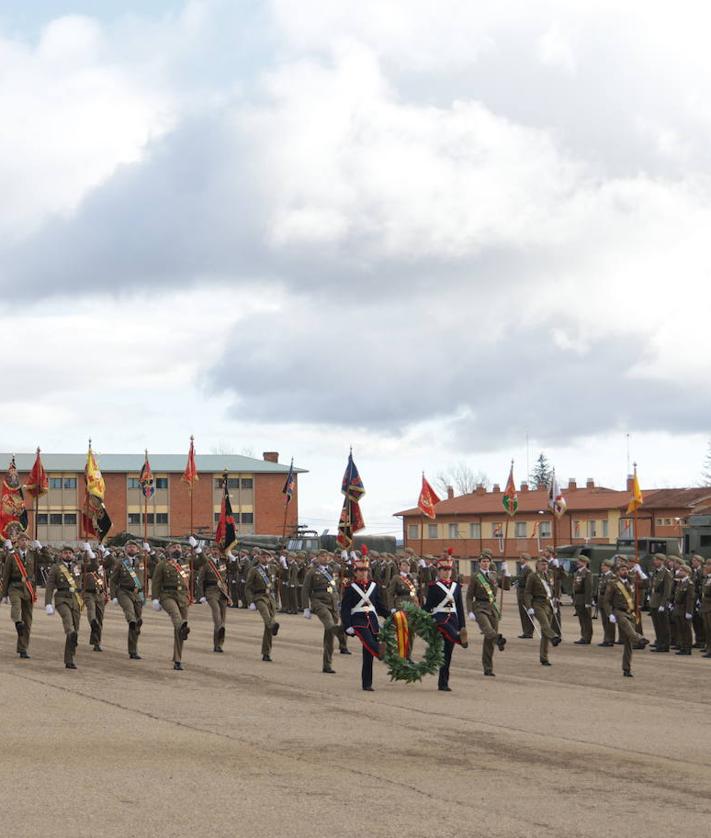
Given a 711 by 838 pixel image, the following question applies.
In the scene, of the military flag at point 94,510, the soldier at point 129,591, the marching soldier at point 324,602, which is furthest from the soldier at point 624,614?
the military flag at point 94,510

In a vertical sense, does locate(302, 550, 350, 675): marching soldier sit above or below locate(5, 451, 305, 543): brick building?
below

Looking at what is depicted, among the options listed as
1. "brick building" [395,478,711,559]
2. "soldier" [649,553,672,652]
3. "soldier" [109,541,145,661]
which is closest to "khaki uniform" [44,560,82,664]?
"soldier" [109,541,145,661]

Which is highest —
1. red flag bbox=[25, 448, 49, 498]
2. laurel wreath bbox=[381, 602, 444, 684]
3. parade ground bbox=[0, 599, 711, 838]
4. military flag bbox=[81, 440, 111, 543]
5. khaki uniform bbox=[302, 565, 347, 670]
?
red flag bbox=[25, 448, 49, 498]

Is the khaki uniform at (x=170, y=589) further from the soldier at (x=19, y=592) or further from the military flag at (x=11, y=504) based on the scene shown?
the military flag at (x=11, y=504)

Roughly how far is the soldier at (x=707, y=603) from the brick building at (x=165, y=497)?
241 ft

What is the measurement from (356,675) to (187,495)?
81306 millimetres

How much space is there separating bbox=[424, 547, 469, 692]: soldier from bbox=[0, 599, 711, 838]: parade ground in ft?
1.54

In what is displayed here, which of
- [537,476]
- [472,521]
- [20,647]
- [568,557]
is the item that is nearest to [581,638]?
[20,647]

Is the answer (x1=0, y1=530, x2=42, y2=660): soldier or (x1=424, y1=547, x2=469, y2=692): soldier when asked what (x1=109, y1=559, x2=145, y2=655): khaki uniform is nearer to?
(x1=0, y1=530, x2=42, y2=660): soldier

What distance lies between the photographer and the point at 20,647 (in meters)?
22.0

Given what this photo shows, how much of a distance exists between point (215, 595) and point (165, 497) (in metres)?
76.4

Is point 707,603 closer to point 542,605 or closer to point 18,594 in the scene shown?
point 542,605

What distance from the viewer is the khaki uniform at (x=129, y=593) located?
2245cm

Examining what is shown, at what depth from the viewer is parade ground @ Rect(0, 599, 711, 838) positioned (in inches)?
379
